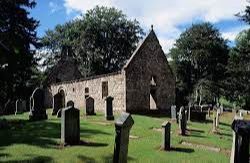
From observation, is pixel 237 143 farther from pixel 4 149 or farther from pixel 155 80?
pixel 155 80

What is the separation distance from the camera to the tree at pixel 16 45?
3706 centimetres

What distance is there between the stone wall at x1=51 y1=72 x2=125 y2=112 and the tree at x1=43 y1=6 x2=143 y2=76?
69.0 feet

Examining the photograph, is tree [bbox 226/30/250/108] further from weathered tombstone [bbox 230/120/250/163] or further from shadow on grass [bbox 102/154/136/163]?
weathered tombstone [bbox 230/120/250/163]

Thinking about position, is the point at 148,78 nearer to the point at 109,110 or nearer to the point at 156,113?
the point at 156,113

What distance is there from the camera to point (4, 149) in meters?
12.8

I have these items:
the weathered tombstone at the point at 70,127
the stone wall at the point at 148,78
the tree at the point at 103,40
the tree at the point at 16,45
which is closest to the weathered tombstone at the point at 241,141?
the weathered tombstone at the point at 70,127

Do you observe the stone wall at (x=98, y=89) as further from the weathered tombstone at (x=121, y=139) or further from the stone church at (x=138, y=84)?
the weathered tombstone at (x=121, y=139)

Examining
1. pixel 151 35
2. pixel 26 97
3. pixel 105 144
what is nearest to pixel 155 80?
pixel 151 35

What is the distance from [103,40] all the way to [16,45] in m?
26.9

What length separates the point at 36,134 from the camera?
16188 millimetres

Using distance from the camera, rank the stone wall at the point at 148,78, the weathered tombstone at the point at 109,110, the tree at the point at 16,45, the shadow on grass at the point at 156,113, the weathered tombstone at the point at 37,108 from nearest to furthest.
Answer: the weathered tombstone at the point at 37,108 → the weathered tombstone at the point at 109,110 → the shadow on grass at the point at 156,113 → the stone wall at the point at 148,78 → the tree at the point at 16,45

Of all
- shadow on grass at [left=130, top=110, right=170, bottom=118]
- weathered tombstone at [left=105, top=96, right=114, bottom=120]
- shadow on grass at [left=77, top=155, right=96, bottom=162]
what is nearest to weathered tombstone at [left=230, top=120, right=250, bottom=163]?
shadow on grass at [left=77, top=155, right=96, bottom=162]

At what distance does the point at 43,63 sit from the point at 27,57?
24.3 meters

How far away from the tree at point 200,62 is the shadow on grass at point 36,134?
46.2 meters
